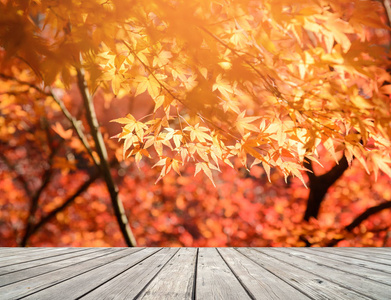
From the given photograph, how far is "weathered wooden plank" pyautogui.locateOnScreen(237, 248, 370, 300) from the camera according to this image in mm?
1312

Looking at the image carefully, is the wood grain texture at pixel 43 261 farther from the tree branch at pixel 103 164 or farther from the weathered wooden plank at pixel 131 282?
the tree branch at pixel 103 164

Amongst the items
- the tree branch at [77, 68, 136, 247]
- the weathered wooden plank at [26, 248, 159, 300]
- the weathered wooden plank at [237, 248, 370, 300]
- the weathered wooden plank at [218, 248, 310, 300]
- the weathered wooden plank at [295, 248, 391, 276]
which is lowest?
the weathered wooden plank at [295, 248, 391, 276]

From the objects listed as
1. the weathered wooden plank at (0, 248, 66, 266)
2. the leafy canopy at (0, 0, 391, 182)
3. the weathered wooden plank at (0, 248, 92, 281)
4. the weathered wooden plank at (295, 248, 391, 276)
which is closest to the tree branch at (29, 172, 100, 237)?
the weathered wooden plank at (0, 248, 66, 266)

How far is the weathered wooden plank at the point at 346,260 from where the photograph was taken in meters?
1.86

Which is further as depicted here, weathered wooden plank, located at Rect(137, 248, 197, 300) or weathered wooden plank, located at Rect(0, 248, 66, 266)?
weathered wooden plank, located at Rect(0, 248, 66, 266)

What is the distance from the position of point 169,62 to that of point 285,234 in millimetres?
4301

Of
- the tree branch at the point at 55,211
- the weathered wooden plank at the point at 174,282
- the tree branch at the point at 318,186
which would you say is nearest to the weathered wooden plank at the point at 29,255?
the weathered wooden plank at the point at 174,282

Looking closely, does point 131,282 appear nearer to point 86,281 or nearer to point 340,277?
point 86,281

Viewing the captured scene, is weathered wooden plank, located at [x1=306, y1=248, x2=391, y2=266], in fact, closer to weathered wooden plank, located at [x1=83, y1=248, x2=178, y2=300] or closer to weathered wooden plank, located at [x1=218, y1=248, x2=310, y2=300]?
weathered wooden plank, located at [x1=218, y1=248, x2=310, y2=300]

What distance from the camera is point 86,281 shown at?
150 centimetres

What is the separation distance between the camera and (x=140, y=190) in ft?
23.9

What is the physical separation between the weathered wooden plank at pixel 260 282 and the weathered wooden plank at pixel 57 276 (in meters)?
0.80

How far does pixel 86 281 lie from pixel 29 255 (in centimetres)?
103

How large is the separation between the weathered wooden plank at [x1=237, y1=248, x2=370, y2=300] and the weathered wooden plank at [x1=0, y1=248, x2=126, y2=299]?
0.98 metres
